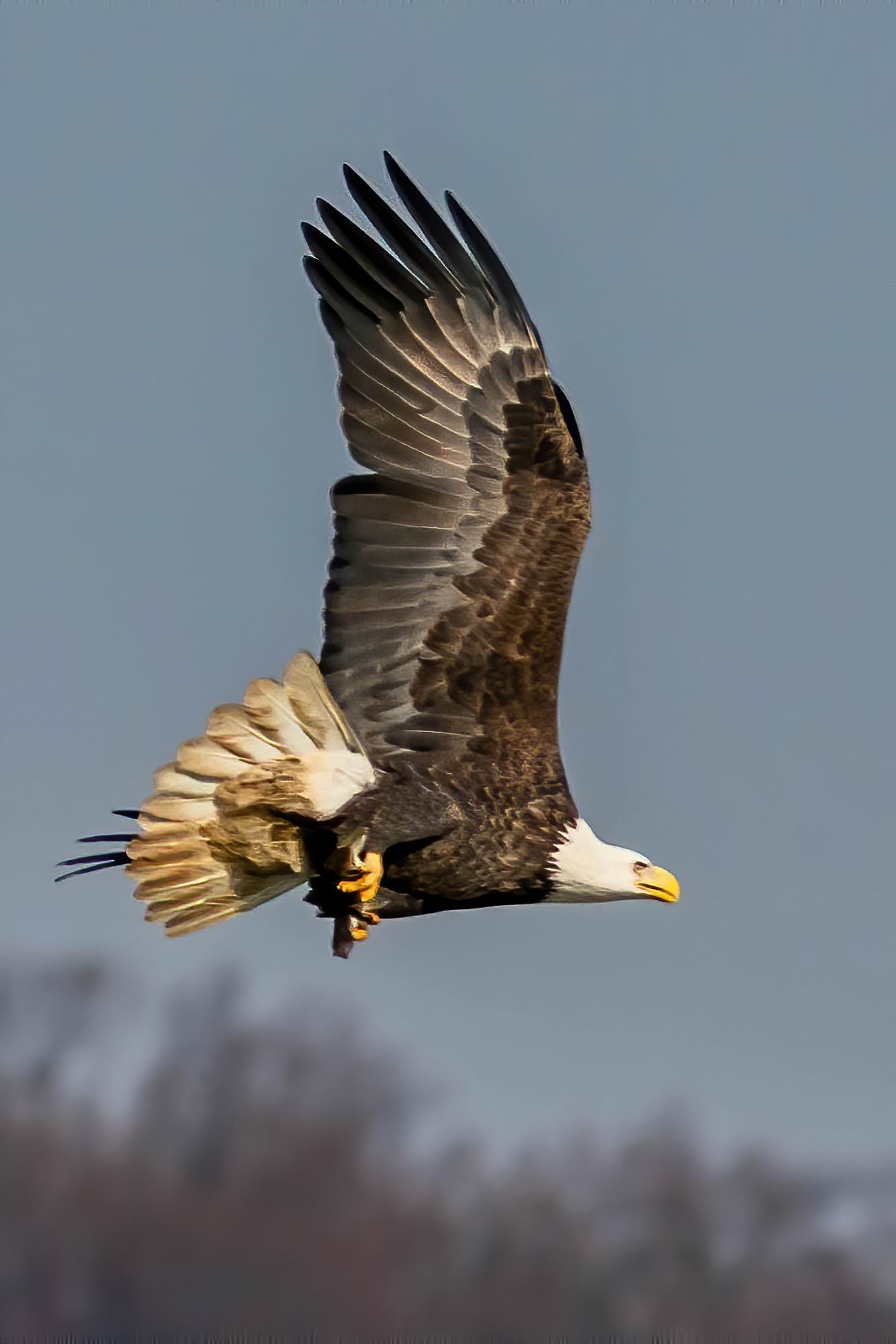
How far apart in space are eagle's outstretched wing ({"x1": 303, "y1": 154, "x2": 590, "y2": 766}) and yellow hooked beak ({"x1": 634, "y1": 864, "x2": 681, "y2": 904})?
0.61 m

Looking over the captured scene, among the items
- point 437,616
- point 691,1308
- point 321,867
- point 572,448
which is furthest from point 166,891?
point 691,1308

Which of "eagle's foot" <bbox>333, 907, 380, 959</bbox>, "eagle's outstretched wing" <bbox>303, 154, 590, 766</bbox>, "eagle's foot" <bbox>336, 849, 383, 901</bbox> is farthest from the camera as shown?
"eagle's outstretched wing" <bbox>303, 154, 590, 766</bbox>

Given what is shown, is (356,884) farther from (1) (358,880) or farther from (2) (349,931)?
(2) (349,931)

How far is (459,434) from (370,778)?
3.76 feet

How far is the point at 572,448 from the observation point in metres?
9.02

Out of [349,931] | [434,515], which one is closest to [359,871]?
[349,931]

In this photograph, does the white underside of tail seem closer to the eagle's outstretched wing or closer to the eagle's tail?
the eagle's tail

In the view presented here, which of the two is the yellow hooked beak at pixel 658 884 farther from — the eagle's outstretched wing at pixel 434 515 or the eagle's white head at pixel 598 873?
the eagle's outstretched wing at pixel 434 515

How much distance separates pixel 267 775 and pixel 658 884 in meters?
1.43

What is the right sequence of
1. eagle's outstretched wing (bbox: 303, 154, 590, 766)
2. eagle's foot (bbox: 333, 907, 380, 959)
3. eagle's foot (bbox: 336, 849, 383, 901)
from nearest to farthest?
1. eagle's foot (bbox: 336, 849, 383, 901)
2. eagle's foot (bbox: 333, 907, 380, 959)
3. eagle's outstretched wing (bbox: 303, 154, 590, 766)

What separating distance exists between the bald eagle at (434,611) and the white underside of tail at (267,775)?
0.05 ft

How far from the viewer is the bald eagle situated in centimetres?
878

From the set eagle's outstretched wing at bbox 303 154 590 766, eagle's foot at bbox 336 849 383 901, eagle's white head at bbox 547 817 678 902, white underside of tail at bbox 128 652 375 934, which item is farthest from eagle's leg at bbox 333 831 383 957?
eagle's white head at bbox 547 817 678 902

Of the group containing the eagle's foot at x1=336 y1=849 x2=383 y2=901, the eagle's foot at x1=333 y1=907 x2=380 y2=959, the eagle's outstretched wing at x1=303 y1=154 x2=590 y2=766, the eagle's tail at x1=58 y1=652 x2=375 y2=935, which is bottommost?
the eagle's foot at x1=333 y1=907 x2=380 y2=959
